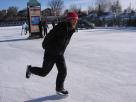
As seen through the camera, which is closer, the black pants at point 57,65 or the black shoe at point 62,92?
the black pants at point 57,65

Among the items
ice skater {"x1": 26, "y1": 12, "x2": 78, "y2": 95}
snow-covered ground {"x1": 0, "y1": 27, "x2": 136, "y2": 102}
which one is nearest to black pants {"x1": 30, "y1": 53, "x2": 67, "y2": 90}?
ice skater {"x1": 26, "y1": 12, "x2": 78, "y2": 95}

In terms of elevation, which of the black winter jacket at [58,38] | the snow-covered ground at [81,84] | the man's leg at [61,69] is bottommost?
the snow-covered ground at [81,84]

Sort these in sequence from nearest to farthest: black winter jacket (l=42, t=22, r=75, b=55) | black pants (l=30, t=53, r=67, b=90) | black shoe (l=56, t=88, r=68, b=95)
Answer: black winter jacket (l=42, t=22, r=75, b=55) < black pants (l=30, t=53, r=67, b=90) < black shoe (l=56, t=88, r=68, b=95)

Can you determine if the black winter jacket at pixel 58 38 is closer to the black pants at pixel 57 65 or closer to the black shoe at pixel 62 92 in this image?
the black pants at pixel 57 65

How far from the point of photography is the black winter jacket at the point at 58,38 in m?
5.20

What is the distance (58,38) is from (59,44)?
0.38 feet

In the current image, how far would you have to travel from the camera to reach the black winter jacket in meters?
5.20

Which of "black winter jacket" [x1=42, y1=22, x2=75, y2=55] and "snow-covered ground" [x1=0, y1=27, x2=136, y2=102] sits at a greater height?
"black winter jacket" [x1=42, y1=22, x2=75, y2=55]

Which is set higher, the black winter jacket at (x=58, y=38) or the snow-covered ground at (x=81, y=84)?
the black winter jacket at (x=58, y=38)

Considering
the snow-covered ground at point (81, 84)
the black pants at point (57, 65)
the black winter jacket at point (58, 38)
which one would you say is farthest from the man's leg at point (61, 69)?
the snow-covered ground at point (81, 84)

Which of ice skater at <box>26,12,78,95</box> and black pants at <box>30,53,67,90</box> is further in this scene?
black pants at <box>30,53,67,90</box>

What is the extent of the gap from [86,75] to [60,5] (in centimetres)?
8201

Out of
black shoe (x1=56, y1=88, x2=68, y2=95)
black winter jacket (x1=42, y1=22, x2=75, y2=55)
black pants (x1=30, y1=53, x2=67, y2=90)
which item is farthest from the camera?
black shoe (x1=56, y1=88, x2=68, y2=95)

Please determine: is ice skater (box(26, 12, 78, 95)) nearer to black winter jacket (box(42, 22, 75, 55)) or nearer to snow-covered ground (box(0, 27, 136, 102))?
black winter jacket (box(42, 22, 75, 55))
